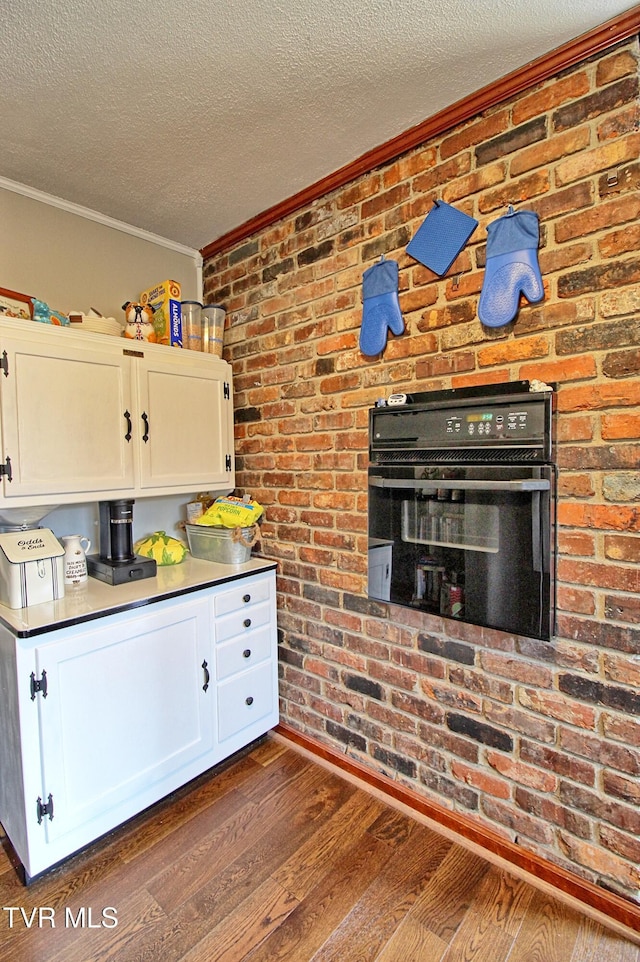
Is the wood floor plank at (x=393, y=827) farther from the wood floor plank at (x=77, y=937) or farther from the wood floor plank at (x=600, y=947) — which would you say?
the wood floor plank at (x=77, y=937)

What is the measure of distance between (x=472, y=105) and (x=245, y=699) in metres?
2.45

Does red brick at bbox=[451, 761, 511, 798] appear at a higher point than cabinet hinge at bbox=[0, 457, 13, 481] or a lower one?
lower

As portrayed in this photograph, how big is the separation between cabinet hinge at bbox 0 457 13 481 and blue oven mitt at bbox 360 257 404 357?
4.56ft

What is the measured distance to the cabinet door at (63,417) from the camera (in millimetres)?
1687

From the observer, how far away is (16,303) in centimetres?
194

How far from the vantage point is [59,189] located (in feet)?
6.49

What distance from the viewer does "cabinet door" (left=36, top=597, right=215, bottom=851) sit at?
1.52 m

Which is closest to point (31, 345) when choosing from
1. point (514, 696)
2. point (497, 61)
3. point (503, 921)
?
point (497, 61)

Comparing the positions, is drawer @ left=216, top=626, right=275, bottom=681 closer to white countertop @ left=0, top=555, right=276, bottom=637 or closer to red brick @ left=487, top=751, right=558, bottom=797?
white countertop @ left=0, top=555, right=276, bottom=637

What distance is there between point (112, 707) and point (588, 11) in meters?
2.55

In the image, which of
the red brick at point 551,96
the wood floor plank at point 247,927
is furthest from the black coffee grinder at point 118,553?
the red brick at point 551,96

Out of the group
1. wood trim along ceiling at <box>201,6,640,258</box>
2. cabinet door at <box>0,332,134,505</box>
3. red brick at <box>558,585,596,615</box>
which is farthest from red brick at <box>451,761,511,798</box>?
wood trim along ceiling at <box>201,6,640,258</box>

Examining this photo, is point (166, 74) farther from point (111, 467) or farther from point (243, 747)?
point (243, 747)

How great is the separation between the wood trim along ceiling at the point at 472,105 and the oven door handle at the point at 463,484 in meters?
1.20
